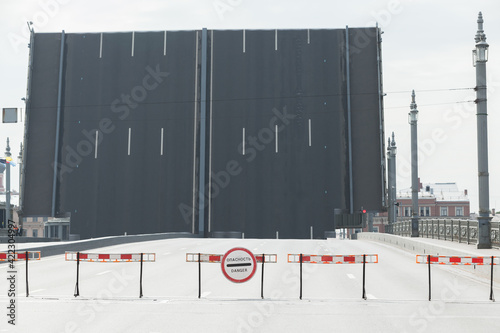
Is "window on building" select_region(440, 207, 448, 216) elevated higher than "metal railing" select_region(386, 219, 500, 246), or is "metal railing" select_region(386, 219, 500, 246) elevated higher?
"window on building" select_region(440, 207, 448, 216)

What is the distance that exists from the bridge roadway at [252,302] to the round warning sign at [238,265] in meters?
0.46

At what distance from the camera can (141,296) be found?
13.1m

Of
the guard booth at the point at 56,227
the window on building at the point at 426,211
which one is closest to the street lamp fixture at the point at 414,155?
the guard booth at the point at 56,227

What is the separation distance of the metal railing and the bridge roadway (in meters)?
4.95

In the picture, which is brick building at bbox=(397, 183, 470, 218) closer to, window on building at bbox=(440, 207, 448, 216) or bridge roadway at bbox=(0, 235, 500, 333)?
window on building at bbox=(440, 207, 448, 216)

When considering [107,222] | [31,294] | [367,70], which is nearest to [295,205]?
[367,70]

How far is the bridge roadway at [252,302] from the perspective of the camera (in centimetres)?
981

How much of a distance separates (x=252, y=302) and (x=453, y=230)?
21.3 metres

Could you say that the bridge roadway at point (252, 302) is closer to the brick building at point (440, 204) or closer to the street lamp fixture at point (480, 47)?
the street lamp fixture at point (480, 47)

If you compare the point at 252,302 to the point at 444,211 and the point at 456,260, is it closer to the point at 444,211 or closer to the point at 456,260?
the point at 456,260


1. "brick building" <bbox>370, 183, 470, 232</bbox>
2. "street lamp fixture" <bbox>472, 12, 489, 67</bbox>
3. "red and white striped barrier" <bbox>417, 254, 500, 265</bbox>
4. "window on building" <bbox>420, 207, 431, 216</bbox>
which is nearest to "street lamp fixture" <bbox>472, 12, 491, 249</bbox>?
"street lamp fixture" <bbox>472, 12, 489, 67</bbox>

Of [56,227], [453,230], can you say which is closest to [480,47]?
[453,230]

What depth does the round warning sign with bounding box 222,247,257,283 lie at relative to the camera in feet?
44.2

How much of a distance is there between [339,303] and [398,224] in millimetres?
37554
